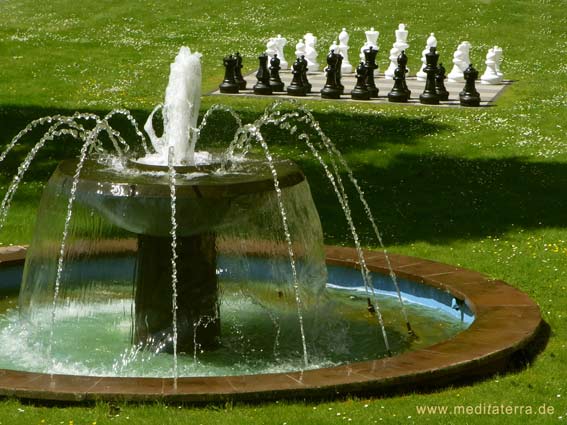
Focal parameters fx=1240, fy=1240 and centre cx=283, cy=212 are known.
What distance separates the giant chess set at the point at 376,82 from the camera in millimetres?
21828

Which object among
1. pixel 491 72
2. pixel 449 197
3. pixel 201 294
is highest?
pixel 491 72

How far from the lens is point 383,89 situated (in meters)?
23.6

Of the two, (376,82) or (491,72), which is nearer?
(491,72)

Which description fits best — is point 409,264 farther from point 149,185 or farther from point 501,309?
point 149,185

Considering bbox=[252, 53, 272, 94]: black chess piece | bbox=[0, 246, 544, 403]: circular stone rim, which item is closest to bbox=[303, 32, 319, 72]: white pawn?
bbox=[252, 53, 272, 94]: black chess piece

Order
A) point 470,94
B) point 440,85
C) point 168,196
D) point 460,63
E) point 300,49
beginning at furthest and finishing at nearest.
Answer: point 300,49
point 460,63
point 440,85
point 470,94
point 168,196

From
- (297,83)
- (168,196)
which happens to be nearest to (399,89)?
(297,83)

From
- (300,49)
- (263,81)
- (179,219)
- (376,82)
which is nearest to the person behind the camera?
(179,219)

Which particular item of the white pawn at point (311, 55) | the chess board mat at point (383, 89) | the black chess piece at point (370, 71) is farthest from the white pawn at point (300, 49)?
the black chess piece at point (370, 71)

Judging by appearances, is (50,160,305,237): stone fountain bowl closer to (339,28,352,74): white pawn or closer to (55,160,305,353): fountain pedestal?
(55,160,305,353): fountain pedestal

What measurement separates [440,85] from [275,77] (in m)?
3.11

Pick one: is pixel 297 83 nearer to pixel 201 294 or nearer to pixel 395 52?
pixel 395 52

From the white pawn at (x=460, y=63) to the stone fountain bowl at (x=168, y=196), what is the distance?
15455 mm

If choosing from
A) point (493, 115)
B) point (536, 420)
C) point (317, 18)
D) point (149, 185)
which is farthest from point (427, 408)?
point (317, 18)
